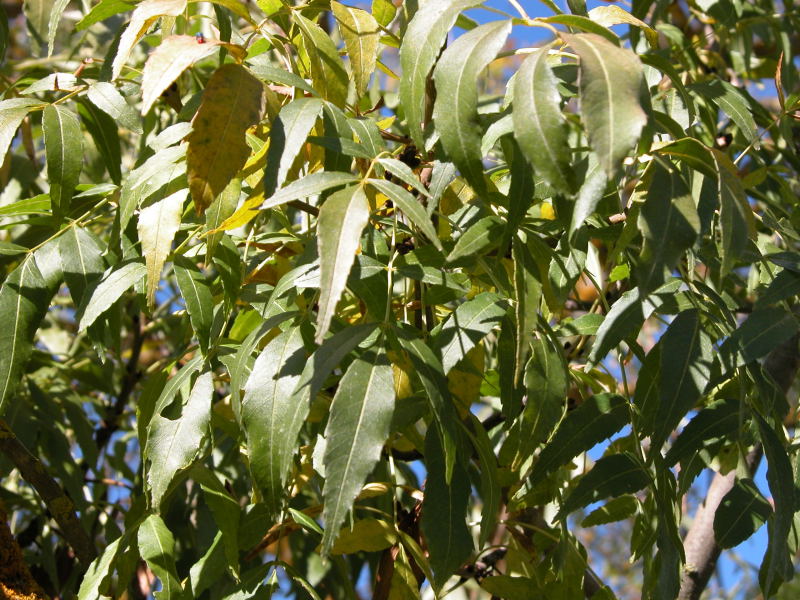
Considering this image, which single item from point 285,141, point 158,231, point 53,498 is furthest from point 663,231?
point 53,498

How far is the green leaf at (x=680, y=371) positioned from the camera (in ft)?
2.17

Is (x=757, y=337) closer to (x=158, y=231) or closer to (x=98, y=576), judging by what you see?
(x=158, y=231)

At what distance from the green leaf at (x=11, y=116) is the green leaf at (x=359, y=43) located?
0.90ft

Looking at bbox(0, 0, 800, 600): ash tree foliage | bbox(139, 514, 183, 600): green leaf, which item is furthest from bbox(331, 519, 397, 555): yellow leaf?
bbox(139, 514, 183, 600): green leaf

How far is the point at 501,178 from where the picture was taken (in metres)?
0.95

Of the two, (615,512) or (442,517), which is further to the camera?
(615,512)

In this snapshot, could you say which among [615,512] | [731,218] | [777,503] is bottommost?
[615,512]

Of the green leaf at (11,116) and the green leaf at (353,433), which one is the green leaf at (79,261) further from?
the green leaf at (353,433)

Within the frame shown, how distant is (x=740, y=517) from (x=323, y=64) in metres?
0.50

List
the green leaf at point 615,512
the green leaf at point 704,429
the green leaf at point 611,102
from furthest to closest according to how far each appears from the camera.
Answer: the green leaf at point 615,512
the green leaf at point 704,429
the green leaf at point 611,102

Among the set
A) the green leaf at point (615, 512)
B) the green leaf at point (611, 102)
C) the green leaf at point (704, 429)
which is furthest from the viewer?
the green leaf at point (615, 512)

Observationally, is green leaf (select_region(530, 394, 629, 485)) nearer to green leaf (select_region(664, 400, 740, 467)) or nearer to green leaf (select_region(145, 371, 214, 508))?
green leaf (select_region(664, 400, 740, 467))

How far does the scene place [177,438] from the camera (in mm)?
719

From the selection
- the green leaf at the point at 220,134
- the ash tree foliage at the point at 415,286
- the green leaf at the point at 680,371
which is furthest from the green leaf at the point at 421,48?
the green leaf at the point at 680,371
